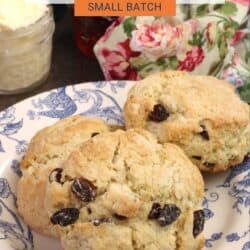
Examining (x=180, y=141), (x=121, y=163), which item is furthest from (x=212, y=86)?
(x=121, y=163)

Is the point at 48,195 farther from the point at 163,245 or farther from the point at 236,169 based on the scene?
the point at 236,169

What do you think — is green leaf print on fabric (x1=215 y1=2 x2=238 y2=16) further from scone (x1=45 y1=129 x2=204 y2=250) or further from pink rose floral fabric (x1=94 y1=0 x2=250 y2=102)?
scone (x1=45 y1=129 x2=204 y2=250)

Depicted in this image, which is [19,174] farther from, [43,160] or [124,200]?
[124,200]

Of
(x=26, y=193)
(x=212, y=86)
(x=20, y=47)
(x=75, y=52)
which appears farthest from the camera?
(x=75, y=52)

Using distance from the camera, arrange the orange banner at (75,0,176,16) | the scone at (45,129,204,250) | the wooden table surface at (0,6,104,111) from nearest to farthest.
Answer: the scone at (45,129,204,250) → the orange banner at (75,0,176,16) → the wooden table surface at (0,6,104,111)

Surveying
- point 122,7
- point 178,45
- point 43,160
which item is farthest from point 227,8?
point 43,160

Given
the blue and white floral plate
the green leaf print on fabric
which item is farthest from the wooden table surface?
the green leaf print on fabric
